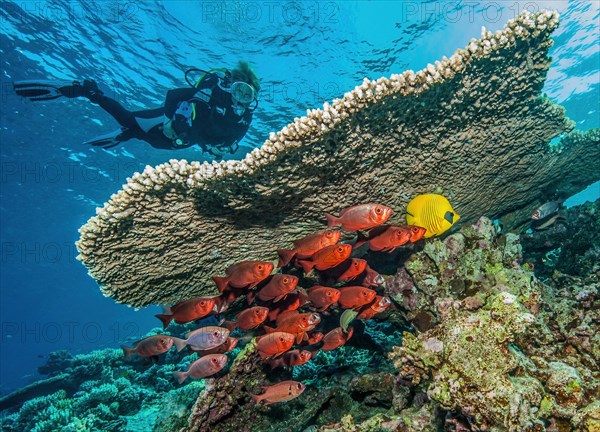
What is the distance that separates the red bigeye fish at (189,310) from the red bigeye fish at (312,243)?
1100 mm

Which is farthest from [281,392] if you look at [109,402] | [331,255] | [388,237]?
[109,402]

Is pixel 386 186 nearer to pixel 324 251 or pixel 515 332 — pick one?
pixel 324 251

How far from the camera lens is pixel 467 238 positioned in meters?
4.00

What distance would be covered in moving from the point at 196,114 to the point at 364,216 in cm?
593

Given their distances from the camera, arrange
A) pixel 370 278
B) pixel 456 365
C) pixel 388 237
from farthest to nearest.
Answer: pixel 370 278
pixel 388 237
pixel 456 365

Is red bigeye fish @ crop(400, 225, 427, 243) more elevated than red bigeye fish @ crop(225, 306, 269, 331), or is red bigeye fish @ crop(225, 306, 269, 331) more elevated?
red bigeye fish @ crop(400, 225, 427, 243)

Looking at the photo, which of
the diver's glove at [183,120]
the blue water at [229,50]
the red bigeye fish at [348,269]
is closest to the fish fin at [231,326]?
the red bigeye fish at [348,269]

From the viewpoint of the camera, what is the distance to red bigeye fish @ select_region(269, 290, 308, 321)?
4301mm

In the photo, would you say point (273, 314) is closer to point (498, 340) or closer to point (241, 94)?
point (498, 340)

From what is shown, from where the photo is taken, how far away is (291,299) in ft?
14.2

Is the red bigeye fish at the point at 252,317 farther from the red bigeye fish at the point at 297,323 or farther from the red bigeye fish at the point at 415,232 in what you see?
the red bigeye fish at the point at 415,232

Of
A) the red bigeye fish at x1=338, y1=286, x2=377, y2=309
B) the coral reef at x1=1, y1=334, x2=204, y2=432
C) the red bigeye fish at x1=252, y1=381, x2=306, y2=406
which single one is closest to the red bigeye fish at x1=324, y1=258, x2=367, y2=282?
the red bigeye fish at x1=338, y1=286, x2=377, y2=309

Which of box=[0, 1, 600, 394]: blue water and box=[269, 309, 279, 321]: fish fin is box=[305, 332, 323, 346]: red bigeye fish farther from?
box=[0, 1, 600, 394]: blue water

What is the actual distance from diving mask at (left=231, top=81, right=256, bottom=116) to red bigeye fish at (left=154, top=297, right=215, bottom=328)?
15.9 ft
